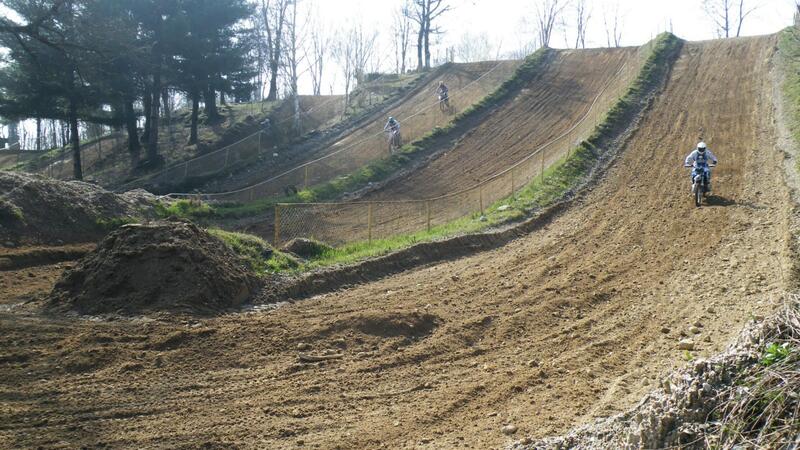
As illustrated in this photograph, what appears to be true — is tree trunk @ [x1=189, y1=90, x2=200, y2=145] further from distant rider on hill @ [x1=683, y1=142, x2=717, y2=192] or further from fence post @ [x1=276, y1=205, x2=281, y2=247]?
distant rider on hill @ [x1=683, y1=142, x2=717, y2=192]

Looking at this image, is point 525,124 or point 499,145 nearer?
point 499,145

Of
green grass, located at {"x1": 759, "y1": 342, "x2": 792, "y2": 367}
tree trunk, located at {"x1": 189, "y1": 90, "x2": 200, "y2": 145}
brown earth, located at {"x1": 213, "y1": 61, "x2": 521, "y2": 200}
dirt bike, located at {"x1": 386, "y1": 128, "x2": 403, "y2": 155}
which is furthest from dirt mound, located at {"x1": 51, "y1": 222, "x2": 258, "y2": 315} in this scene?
tree trunk, located at {"x1": 189, "y1": 90, "x2": 200, "y2": 145}

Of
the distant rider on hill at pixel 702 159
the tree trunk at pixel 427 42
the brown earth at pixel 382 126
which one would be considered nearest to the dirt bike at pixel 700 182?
the distant rider on hill at pixel 702 159

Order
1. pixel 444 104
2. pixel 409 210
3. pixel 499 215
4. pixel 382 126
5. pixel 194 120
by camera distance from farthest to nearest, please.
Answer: pixel 194 120 < pixel 444 104 < pixel 382 126 < pixel 409 210 < pixel 499 215

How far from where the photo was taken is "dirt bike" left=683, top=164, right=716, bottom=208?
17.1 meters

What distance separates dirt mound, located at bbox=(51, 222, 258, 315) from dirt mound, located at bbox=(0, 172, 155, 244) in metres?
4.50

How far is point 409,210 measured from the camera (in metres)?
21.8

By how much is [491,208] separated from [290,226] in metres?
7.47

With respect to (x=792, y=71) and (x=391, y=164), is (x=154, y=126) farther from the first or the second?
(x=792, y=71)

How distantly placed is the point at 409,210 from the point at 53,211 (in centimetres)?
1124

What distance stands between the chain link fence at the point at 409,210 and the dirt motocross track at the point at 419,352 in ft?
14.4

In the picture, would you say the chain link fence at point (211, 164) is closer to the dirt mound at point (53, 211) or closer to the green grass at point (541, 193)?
the dirt mound at point (53, 211)

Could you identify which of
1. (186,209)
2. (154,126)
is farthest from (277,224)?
(154,126)

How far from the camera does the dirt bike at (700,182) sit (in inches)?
674
